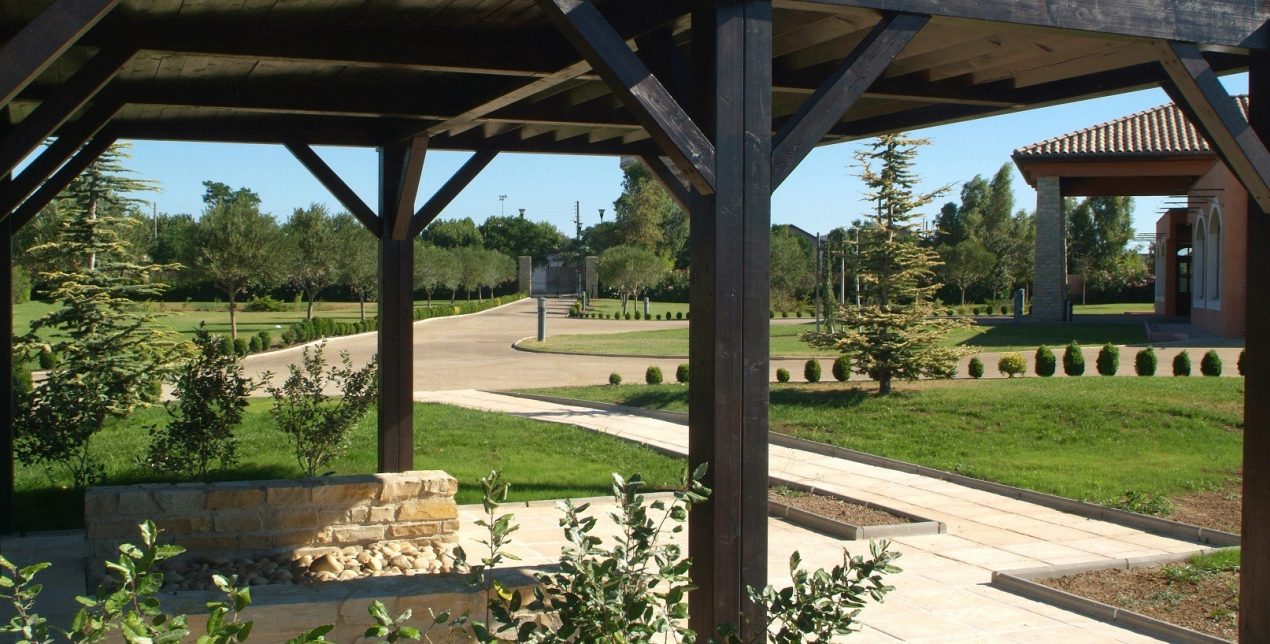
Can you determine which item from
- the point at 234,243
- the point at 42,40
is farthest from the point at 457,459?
the point at 234,243

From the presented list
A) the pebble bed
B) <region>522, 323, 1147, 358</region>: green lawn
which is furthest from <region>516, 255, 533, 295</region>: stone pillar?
the pebble bed

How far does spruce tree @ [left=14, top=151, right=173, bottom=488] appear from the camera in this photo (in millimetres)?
8383

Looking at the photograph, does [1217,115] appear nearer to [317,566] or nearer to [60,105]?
[60,105]

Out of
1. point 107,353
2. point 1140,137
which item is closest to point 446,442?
point 107,353

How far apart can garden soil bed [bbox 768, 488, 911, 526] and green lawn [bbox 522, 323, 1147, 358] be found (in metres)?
14.1

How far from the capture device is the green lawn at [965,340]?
25078 mm

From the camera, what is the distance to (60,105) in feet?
15.3

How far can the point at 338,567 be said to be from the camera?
634 cm

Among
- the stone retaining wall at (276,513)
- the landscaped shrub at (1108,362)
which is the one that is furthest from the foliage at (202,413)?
the landscaped shrub at (1108,362)

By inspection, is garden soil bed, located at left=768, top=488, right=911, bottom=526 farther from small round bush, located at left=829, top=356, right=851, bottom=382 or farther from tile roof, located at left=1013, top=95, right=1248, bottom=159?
tile roof, located at left=1013, top=95, right=1248, bottom=159

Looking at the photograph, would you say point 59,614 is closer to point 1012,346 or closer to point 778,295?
point 1012,346

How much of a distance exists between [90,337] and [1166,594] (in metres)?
11.7

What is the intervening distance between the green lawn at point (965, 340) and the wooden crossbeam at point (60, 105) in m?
19.1

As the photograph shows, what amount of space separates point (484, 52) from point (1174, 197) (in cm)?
2748
